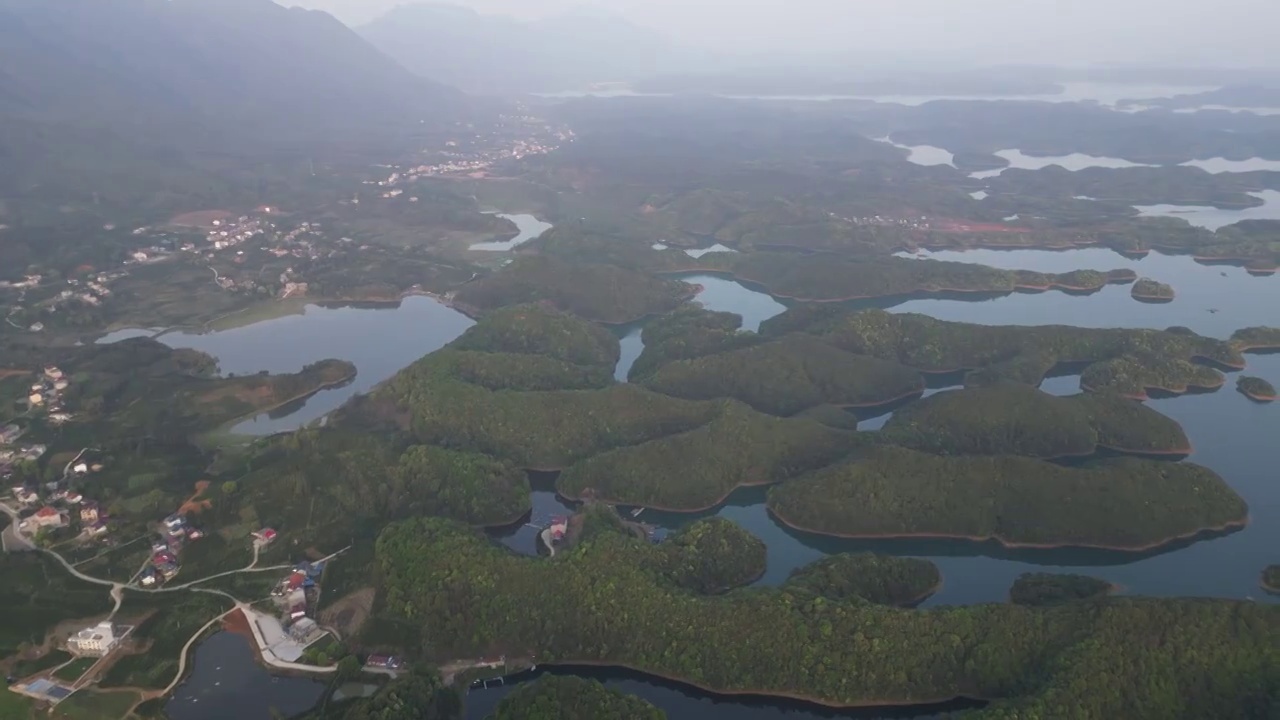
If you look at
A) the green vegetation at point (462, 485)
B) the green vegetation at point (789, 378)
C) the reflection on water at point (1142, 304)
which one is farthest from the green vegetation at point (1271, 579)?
the green vegetation at point (462, 485)

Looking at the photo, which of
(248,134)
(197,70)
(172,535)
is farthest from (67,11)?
(172,535)

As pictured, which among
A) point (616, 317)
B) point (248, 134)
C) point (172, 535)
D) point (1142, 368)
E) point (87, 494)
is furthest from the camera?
point (248, 134)

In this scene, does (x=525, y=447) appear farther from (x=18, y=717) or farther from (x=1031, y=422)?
(x=1031, y=422)

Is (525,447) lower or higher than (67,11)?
lower

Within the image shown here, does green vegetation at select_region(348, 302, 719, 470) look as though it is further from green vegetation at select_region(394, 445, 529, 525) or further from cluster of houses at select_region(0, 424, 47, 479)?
cluster of houses at select_region(0, 424, 47, 479)

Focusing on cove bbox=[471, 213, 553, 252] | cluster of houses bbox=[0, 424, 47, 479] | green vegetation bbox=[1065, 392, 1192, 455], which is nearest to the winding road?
cluster of houses bbox=[0, 424, 47, 479]

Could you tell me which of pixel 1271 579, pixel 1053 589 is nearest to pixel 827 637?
pixel 1053 589
